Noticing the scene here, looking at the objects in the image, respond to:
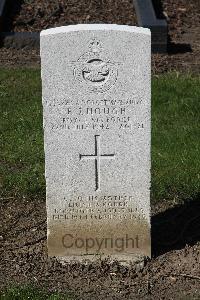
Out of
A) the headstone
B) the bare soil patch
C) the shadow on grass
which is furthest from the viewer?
the shadow on grass

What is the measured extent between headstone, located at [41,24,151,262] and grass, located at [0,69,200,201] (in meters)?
1.09

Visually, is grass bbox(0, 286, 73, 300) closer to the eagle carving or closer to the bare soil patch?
the bare soil patch

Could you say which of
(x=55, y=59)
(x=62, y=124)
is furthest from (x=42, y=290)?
(x=55, y=59)

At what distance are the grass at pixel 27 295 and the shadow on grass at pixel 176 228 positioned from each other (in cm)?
85

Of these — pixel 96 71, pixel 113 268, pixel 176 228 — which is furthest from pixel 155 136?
pixel 96 71

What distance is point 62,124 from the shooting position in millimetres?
4965

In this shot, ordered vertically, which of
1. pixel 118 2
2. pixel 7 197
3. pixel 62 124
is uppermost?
pixel 62 124

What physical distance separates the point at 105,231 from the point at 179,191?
1.26m

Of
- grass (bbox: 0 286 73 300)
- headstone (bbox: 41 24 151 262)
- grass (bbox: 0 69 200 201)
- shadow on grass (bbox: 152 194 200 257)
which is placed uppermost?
headstone (bbox: 41 24 151 262)

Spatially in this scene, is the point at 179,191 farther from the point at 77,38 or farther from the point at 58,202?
the point at 77,38

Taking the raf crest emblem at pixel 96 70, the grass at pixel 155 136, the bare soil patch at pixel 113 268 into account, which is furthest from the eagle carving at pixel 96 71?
the grass at pixel 155 136

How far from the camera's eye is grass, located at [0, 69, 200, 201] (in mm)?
6445

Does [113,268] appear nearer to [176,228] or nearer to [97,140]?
[176,228]

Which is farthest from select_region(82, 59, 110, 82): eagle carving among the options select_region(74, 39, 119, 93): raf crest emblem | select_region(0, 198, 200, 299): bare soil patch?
select_region(0, 198, 200, 299): bare soil patch
